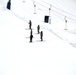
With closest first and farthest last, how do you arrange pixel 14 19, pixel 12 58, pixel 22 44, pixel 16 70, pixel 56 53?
pixel 16 70
pixel 12 58
pixel 56 53
pixel 22 44
pixel 14 19

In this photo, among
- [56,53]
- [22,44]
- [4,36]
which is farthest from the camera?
[4,36]

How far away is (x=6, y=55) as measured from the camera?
7074 millimetres

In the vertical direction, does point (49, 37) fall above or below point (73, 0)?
below

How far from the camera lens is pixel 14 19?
12984 mm

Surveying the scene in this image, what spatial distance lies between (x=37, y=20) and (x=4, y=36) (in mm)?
4327

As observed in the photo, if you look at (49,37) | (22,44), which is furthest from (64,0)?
(22,44)

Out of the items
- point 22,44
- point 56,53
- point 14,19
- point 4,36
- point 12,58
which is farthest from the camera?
point 14,19

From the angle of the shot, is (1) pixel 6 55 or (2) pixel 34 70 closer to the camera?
(2) pixel 34 70

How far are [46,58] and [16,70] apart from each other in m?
1.38

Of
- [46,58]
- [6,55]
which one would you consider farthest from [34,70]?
[6,55]

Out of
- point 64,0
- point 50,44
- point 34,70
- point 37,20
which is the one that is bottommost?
point 34,70

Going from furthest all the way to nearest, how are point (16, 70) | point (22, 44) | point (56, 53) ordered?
point (22, 44) < point (56, 53) < point (16, 70)

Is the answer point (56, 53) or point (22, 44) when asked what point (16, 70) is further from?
point (22, 44)

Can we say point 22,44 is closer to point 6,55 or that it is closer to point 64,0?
point 6,55
